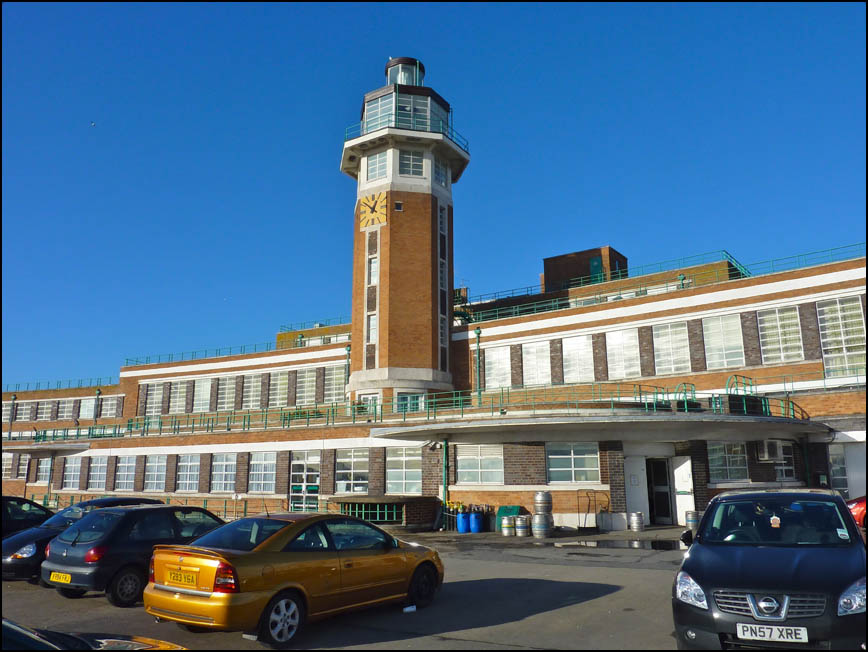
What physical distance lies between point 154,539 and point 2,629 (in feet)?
Result: 24.2

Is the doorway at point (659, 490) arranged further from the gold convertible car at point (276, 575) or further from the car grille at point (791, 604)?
the car grille at point (791, 604)

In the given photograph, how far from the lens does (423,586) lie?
1015 cm

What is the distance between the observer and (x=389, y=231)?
3669 cm

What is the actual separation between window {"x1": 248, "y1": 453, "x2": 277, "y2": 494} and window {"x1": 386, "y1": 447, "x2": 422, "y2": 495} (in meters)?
6.46

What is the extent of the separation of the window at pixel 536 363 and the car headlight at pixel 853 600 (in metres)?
28.8

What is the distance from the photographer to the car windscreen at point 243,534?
8.43 metres

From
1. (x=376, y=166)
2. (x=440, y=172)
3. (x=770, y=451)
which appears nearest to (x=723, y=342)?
(x=770, y=451)

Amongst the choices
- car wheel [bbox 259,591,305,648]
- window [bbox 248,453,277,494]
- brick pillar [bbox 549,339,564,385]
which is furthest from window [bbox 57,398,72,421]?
car wheel [bbox 259,591,305,648]

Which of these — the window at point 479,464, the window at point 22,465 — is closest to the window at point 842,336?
the window at point 479,464

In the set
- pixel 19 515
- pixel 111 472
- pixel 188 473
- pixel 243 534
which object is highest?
pixel 111 472

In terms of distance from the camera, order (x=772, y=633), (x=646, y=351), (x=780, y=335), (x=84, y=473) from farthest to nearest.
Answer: (x=84, y=473), (x=646, y=351), (x=780, y=335), (x=772, y=633)

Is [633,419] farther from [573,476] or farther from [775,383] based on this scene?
[775,383]

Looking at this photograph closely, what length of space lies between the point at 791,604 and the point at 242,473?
29.0 meters

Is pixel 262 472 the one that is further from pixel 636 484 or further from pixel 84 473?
pixel 636 484
